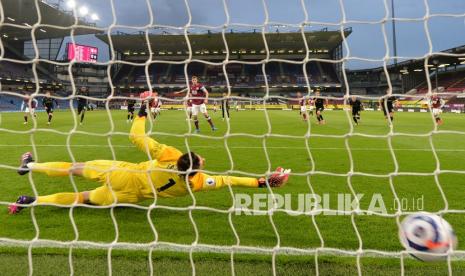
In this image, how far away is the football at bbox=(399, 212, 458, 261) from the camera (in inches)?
111

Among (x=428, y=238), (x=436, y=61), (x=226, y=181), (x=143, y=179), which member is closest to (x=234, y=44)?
(x=436, y=61)

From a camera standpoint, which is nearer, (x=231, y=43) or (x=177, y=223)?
(x=177, y=223)

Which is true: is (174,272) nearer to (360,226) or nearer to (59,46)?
(360,226)

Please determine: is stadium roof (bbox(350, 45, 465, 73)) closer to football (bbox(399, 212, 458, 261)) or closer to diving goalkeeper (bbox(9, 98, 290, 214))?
football (bbox(399, 212, 458, 261))

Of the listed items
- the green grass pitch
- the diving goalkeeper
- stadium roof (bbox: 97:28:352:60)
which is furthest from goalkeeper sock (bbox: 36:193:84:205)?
stadium roof (bbox: 97:28:352:60)

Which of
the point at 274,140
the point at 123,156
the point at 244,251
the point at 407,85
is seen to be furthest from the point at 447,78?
the point at 244,251

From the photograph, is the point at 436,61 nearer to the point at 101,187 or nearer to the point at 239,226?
the point at 239,226

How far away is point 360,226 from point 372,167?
3526 millimetres

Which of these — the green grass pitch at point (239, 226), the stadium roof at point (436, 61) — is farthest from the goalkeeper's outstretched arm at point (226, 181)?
the stadium roof at point (436, 61)

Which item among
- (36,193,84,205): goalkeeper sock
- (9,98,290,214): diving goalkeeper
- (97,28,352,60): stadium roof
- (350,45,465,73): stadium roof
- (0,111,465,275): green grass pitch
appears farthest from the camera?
(97,28,352,60): stadium roof

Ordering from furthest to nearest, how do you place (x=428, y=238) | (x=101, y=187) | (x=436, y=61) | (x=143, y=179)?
(x=436, y=61) → (x=101, y=187) → (x=143, y=179) → (x=428, y=238)

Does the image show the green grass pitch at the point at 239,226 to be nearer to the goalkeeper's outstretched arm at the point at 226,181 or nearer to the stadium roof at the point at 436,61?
the goalkeeper's outstretched arm at the point at 226,181

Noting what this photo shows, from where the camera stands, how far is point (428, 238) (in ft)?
9.32

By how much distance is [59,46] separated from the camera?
5994 cm
